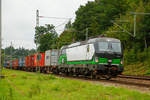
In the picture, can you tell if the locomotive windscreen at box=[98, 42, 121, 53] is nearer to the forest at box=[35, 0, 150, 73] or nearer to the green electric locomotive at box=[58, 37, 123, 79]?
the green electric locomotive at box=[58, 37, 123, 79]

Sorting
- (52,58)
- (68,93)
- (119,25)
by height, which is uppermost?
Answer: (119,25)

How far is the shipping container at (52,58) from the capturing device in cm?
3089

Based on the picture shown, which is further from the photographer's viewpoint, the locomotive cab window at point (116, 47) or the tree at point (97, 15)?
the tree at point (97, 15)

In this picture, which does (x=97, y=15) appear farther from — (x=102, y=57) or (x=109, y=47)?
(x=102, y=57)

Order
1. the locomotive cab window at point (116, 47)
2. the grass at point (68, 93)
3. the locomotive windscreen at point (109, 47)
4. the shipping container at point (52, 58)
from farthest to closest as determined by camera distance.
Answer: the shipping container at point (52, 58)
the locomotive cab window at point (116, 47)
the locomotive windscreen at point (109, 47)
the grass at point (68, 93)

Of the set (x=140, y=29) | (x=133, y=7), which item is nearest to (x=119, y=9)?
(x=133, y=7)

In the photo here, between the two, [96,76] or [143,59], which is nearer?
[96,76]

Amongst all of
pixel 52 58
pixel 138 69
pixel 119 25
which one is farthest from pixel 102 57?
pixel 119 25

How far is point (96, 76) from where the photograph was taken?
20703 mm

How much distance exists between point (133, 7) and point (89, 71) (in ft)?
71.5

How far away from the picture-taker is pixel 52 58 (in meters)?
32.6

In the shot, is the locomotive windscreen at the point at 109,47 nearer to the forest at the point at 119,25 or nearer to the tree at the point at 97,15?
the forest at the point at 119,25

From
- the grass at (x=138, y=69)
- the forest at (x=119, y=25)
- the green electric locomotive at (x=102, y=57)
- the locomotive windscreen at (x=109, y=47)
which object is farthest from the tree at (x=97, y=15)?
the locomotive windscreen at (x=109, y=47)

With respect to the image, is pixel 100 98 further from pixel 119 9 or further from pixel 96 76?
pixel 119 9
